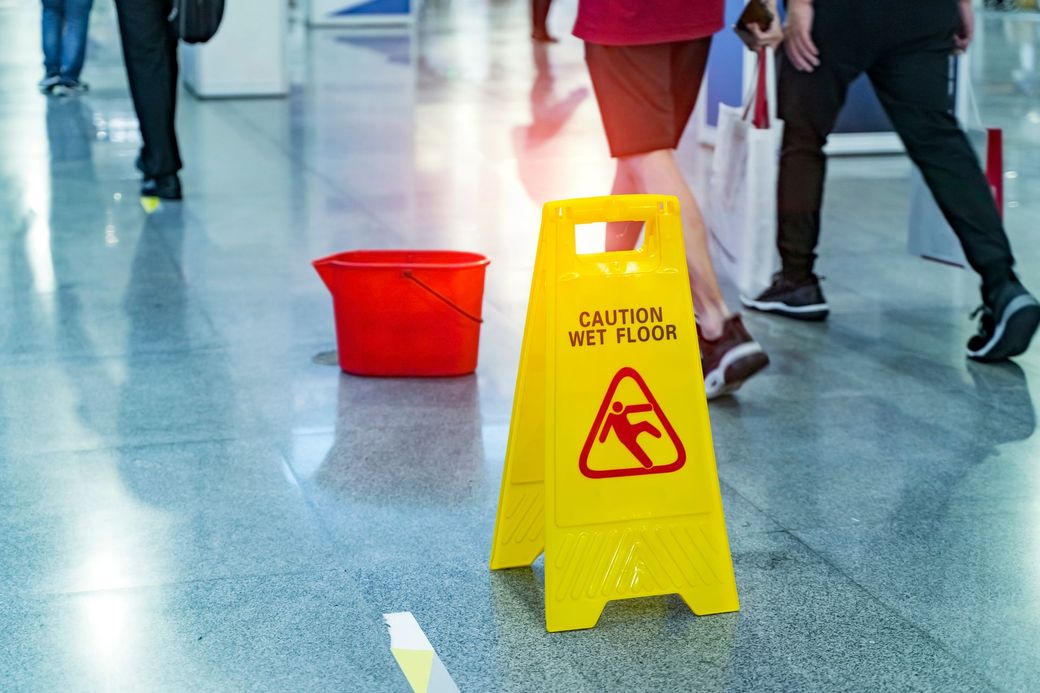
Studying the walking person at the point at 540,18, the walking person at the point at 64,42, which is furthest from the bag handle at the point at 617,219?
the walking person at the point at 540,18

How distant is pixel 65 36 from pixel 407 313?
7.66 meters

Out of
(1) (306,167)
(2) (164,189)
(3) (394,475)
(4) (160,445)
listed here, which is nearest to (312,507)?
(3) (394,475)

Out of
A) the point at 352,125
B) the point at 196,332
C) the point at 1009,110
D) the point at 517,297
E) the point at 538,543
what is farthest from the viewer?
the point at 1009,110

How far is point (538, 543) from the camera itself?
2.98 meters

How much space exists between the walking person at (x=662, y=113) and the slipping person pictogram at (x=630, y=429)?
1334 mm

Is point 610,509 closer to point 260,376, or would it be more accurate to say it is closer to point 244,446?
point 244,446

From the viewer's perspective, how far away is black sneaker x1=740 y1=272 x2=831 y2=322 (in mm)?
4930

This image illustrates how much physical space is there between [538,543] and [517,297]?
2302 mm

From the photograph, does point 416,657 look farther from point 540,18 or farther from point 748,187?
point 540,18

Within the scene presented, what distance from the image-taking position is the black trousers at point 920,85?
4.45m

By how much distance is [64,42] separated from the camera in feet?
35.8

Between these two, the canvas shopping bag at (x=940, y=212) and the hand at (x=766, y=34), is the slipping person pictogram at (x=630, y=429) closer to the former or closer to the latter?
the hand at (x=766, y=34)

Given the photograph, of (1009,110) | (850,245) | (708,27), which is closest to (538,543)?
(708,27)

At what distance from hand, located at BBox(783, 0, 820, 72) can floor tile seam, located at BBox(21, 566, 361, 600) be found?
2.39 m
